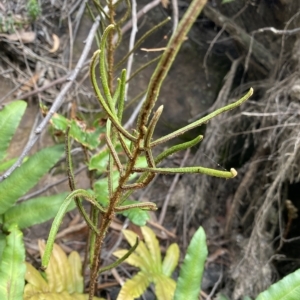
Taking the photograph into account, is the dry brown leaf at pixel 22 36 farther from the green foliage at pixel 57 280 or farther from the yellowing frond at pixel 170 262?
the yellowing frond at pixel 170 262

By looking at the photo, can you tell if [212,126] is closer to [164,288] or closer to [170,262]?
[170,262]

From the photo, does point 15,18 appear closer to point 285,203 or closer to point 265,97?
point 265,97

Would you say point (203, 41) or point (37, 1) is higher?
point (37, 1)

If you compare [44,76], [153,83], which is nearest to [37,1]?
[44,76]

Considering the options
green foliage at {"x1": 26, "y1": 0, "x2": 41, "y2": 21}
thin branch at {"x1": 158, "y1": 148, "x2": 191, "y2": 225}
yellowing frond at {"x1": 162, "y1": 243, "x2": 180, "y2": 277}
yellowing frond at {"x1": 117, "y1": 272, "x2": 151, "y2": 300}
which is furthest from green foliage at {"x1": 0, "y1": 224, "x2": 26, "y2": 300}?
green foliage at {"x1": 26, "y1": 0, "x2": 41, "y2": 21}

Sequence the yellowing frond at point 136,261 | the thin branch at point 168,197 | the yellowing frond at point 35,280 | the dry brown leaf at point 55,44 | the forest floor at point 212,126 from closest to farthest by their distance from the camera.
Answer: the yellowing frond at point 35,280 < the yellowing frond at point 136,261 < the forest floor at point 212,126 < the thin branch at point 168,197 < the dry brown leaf at point 55,44

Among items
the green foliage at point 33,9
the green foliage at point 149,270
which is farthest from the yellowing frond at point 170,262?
the green foliage at point 33,9

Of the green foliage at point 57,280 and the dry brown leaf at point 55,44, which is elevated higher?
the dry brown leaf at point 55,44

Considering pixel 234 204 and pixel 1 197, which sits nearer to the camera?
pixel 1 197
